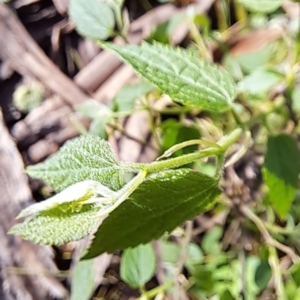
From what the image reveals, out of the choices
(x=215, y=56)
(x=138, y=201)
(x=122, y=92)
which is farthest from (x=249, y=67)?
(x=138, y=201)

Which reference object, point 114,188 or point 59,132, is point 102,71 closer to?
point 59,132

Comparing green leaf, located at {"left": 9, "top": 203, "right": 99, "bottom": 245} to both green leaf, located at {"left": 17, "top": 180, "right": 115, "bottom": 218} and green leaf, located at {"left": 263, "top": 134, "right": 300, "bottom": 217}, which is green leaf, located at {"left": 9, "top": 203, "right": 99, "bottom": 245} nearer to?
green leaf, located at {"left": 17, "top": 180, "right": 115, "bottom": 218}

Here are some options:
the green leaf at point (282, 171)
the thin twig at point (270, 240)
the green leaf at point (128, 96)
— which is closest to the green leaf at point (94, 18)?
the green leaf at point (128, 96)

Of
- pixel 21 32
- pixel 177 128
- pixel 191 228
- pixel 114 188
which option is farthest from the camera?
pixel 21 32

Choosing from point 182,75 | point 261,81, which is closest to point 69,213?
point 182,75

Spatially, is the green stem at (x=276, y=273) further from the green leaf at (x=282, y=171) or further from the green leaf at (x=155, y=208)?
the green leaf at (x=155, y=208)

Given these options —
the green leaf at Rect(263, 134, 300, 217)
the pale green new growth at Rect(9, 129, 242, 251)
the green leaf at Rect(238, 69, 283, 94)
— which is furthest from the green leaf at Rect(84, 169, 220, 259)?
the green leaf at Rect(238, 69, 283, 94)

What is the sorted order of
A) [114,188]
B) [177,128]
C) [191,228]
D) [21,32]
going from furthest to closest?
[21,32] < [191,228] < [177,128] < [114,188]
